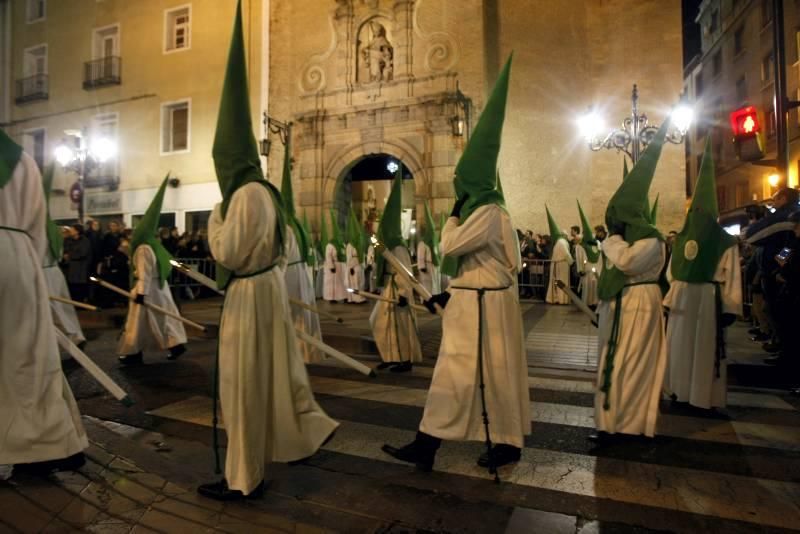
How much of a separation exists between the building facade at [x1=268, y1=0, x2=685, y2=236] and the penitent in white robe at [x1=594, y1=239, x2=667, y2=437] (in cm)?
1328

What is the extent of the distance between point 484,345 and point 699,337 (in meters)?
2.89

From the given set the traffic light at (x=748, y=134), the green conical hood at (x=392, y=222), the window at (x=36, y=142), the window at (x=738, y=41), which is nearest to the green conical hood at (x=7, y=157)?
the green conical hood at (x=392, y=222)

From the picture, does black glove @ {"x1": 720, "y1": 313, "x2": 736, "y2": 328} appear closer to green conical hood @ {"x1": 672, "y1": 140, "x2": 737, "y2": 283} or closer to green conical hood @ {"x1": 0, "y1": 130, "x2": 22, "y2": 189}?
green conical hood @ {"x1": 672, "y1": 140, "x2": 737, "y2": 283}

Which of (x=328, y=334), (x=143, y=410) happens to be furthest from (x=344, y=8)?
(x=143, y=410)

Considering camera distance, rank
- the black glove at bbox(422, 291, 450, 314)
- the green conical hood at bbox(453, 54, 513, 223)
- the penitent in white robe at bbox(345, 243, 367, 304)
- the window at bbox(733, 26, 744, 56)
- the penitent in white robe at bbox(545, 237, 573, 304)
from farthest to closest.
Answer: the window at bbox(733, 26, 744, 56) < the penitent in white robe at bbox(345, 243, 367, 304) < the penitent in white robe at bbox(545, 237, 573, 304) < the black glove at bbox(422, 291, 450, 314) < the green conical hood at bbox(453, 54, 513, 223)

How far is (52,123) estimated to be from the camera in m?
26.0

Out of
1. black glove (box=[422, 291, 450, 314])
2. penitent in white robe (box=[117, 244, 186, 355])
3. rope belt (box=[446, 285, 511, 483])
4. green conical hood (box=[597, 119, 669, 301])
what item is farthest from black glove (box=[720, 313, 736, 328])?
penitent in white robe (box=[117, 244, 186, 355])

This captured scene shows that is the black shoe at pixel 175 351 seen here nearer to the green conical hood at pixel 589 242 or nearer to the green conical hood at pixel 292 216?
the green conical hood at pixel 292 216

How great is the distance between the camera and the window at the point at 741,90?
98.0 ft

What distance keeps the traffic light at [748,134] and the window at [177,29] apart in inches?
845

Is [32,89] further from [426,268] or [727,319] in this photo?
[727,319]

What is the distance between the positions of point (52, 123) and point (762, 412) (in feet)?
100

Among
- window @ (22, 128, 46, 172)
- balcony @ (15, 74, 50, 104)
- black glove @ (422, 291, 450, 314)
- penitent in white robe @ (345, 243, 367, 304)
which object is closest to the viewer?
black glove @ (422, 291, 450, 314)

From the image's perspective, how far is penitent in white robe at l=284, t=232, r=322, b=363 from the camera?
7.35m
